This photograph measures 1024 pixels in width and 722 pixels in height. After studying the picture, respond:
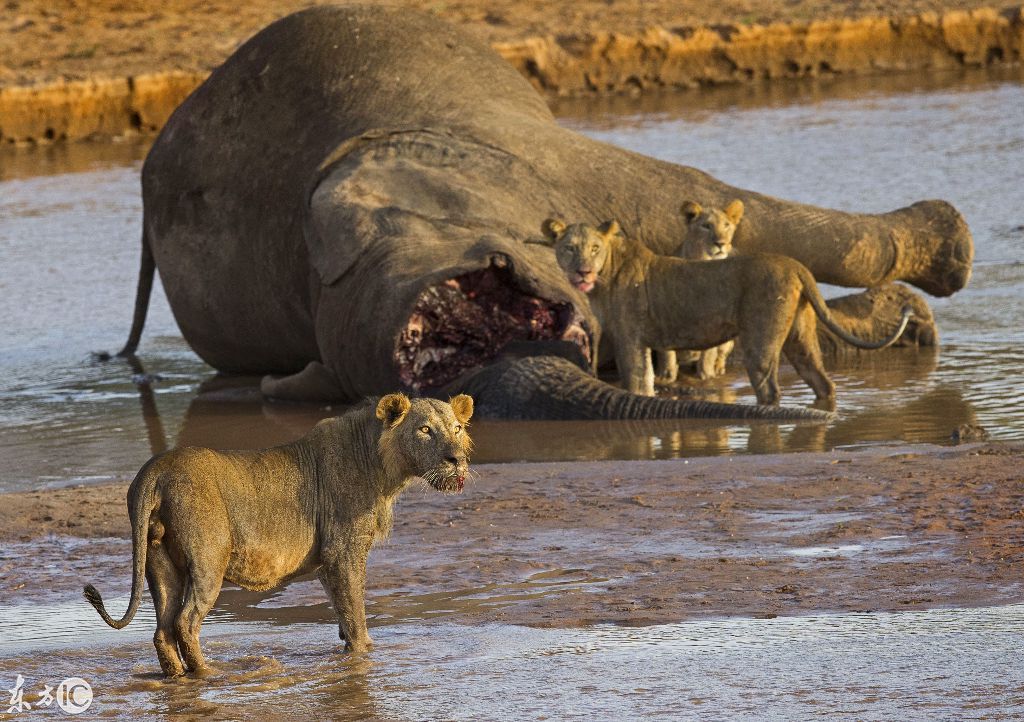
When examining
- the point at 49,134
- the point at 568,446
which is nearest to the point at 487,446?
the point at 568,446

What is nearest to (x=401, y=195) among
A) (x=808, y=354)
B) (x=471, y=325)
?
(x=471, y=325)

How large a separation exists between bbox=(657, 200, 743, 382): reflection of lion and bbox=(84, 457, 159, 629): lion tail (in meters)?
6.19

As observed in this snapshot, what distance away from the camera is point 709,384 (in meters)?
12.1

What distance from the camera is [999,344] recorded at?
12.4 metres

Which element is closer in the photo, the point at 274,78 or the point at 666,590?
the point at 666,590

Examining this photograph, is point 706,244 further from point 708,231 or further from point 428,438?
point 428,438

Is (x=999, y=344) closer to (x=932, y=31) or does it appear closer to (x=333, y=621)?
(x=333, y=621)

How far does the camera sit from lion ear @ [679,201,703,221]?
40.2ft

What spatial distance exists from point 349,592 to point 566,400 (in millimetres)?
4349

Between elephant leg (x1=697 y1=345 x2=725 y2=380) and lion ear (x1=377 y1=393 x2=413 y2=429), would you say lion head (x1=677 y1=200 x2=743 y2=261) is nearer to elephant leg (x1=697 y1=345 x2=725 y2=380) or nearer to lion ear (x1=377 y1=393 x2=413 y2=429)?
elephant leg (x1=697 y1=345 x2=725 y2=380)

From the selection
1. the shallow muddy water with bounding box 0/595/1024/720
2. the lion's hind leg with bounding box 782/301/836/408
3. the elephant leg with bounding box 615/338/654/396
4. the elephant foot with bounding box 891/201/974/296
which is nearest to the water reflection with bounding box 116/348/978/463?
the lion's hind leg with bounding box 782/301/836/408

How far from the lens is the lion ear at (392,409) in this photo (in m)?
6.51

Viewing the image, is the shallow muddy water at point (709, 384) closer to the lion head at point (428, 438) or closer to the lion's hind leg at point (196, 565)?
the lion head at point (428, 438)

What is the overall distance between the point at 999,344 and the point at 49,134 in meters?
19.8
